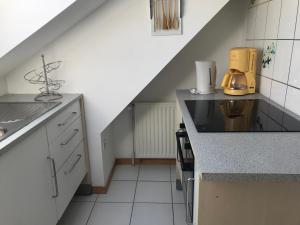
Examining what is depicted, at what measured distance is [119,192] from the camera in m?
2.33

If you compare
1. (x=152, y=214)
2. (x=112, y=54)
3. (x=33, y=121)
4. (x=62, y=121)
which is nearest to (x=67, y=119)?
(x=62, y=121)

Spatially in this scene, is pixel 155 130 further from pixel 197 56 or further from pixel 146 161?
pixel 197 56

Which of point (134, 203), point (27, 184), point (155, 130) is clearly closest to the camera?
point (27, 184)

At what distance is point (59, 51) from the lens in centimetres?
206

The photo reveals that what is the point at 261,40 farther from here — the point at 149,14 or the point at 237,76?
the point at 149,14

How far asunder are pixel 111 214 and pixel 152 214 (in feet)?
1.06

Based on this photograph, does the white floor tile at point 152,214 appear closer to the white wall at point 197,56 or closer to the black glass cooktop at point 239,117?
the white wall at point 197,56

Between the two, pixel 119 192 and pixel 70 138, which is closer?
pixel 70 138

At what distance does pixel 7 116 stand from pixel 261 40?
71.2 inches

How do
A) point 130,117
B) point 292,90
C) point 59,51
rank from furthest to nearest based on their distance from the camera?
point 130,117
point 59,51
point 292,90

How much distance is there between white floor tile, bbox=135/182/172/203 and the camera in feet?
7.23

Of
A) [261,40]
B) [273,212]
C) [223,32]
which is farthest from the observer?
[223,32]

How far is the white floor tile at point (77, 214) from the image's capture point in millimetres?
1979

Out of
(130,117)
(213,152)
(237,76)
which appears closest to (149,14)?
(237,76)
